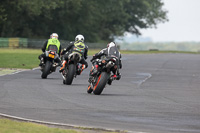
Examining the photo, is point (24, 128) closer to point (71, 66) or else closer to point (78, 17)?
point (71, 66)

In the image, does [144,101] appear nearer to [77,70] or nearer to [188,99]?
[188,99]

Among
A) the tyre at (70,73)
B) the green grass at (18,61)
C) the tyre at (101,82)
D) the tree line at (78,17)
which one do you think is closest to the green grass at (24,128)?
the tyre at (101,82)

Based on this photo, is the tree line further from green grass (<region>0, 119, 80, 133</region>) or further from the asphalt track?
A: green grass (<region>0, 119, 80, 133</region>)

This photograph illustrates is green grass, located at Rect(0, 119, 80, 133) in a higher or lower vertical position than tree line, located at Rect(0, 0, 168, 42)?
lower

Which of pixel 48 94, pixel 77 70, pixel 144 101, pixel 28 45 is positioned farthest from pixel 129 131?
pixel 28 45

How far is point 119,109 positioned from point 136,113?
72 centimetres

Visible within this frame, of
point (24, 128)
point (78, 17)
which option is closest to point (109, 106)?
point (24, 128)

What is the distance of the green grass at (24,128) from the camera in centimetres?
922

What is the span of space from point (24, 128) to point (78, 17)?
3120 inches

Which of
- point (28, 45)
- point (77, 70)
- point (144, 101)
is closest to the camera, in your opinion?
point (144, 101)

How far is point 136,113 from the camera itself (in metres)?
12.4

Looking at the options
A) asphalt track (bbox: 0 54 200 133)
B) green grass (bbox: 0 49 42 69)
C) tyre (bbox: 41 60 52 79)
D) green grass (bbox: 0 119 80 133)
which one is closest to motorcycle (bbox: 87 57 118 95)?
asphalt track (bbox: 0 54 200 133)

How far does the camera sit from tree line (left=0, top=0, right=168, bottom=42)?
74312 millimetres

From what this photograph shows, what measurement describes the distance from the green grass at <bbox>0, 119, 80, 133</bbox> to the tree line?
197 feet
